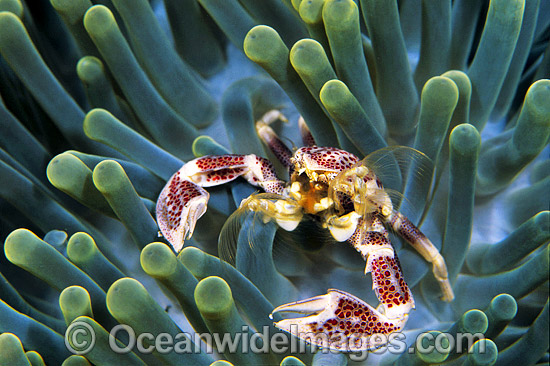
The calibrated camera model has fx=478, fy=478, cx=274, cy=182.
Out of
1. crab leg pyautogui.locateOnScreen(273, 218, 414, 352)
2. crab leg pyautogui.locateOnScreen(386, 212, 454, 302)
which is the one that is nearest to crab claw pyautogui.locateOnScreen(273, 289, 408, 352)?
crab leg pyautogui.locateOnScreen(273, 218, 414, 352)

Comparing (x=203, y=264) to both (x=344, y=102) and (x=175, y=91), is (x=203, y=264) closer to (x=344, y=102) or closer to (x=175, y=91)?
(x=344, y=102)

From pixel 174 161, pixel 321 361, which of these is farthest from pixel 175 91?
pixel 321 361

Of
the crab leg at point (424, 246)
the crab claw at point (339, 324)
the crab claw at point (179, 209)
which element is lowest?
the crab claw at point (339, 324)

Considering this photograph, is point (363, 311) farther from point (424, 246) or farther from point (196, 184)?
point (196, 184)

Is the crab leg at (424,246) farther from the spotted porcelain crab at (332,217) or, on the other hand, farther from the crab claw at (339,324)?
the crab claw at (339,324)
